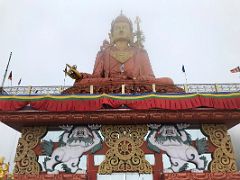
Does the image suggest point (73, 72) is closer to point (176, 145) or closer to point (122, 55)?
point (122, 55)

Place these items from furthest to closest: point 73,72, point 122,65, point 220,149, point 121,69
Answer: point 122,65, point 121,69, point 73,72, point 220,149

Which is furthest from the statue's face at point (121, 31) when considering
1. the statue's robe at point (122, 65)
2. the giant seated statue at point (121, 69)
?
the statue's robe at point (122, 65)

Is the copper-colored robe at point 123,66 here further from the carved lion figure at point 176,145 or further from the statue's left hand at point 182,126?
the carved lion figure at point 176,145

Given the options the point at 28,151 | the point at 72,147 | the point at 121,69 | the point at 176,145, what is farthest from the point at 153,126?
the point at 121,69

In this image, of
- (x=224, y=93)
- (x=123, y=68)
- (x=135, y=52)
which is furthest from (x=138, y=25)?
(x=224, y=93)

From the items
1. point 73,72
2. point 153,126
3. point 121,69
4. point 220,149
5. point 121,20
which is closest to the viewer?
point 220,149

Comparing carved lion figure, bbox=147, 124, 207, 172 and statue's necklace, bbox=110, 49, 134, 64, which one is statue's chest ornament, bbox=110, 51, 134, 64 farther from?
carved lion figure, bbox=147, 124, 207, 172

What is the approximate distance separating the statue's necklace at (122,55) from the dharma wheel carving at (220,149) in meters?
8.05

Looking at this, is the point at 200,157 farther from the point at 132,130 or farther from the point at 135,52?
the point at 135,52

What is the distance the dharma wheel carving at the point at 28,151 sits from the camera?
871 cm

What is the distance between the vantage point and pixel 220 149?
8.87 meters

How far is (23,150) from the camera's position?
29.6 feet

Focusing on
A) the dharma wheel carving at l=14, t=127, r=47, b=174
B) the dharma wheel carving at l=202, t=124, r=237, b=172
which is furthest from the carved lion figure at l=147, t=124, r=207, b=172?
the dharma wheel carving at l=14, t=127, r=47, b=174

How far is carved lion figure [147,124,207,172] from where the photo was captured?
343 inches
